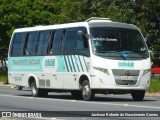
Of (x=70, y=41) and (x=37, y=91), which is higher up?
(x=70, y=41)

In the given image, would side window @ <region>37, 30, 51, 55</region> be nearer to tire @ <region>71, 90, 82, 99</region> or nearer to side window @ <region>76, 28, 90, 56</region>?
Result: tire @ <region>71, 90, 82, 99</region>

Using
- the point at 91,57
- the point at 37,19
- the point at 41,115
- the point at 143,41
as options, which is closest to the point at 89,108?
the point at 41,115

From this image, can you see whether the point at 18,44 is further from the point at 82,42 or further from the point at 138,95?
the point at 138,95

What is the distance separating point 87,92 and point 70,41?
2.38m

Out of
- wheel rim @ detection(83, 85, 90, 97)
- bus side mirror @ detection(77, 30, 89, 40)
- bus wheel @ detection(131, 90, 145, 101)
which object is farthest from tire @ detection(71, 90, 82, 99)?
bus side mirror @ detection(77, 30, 89, 40)

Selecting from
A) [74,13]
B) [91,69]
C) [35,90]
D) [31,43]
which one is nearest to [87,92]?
[91,69]

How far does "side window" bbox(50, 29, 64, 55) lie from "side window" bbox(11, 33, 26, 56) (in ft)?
8.95

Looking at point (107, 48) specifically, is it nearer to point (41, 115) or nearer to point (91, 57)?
point (91, 57)

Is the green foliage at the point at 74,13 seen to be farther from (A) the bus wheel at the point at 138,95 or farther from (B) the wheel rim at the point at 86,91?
(B) the wheel rim at the point at 86,91

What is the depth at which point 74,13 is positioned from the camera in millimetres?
46719

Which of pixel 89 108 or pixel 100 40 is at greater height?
pixel 100 40

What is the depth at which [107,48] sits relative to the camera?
24.2 meters

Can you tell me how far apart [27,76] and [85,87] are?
5027 millimetres

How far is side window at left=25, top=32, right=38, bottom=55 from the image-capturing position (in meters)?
28.5
